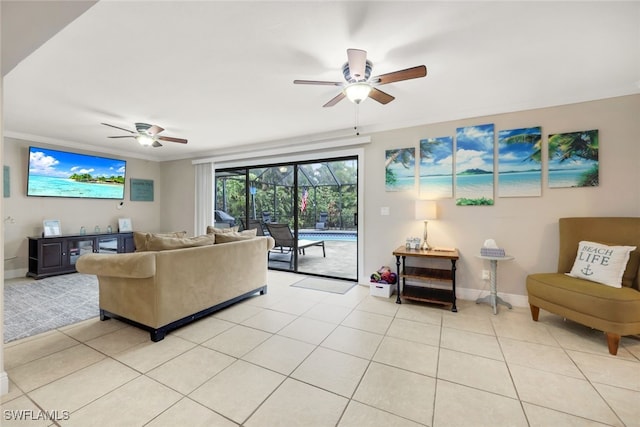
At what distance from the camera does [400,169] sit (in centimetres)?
367

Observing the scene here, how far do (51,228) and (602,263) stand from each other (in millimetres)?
7641

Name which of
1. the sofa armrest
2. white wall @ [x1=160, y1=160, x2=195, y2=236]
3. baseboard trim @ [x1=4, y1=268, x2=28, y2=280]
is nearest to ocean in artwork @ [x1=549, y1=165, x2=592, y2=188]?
the sofa armrest

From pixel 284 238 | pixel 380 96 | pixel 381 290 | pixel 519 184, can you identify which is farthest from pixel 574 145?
pixel 284 238

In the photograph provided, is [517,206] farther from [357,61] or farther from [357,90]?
[357,61]

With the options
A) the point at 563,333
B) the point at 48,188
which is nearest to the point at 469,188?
the point at 563,333

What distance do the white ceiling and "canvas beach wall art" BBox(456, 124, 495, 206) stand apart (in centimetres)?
27

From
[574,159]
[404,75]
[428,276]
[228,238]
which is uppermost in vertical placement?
[404,75]

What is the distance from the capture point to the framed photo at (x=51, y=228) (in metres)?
4.50

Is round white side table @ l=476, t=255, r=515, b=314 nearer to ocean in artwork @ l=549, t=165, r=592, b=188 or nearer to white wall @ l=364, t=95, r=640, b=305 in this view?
white wall @ l=364, t=95, r=640, b=305

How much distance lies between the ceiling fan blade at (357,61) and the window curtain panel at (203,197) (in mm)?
4433

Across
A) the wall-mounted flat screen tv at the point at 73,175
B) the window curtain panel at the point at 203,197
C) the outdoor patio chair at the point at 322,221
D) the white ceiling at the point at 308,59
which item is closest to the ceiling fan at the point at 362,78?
the white ceiling at the point at 308,59

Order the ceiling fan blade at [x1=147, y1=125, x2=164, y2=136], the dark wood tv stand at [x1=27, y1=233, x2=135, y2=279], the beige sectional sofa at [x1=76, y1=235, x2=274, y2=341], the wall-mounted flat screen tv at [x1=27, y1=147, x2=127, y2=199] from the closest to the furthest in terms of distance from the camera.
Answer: the beige sectional sofa at [x1=76, y1=235, x2=274, y2=341] → the ceiling fan blade at [x1=147, y1=125, x2=164, y2=136] → the dark wood tv stand at [x1=27, y1=233, x2=135, y2=279] → the wall-mounted flat screen tv at [x1=27, y1=147, x2=127, y2=199]

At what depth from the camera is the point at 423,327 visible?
8.40 feet

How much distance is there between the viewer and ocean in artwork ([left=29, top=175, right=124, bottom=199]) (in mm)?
4488
